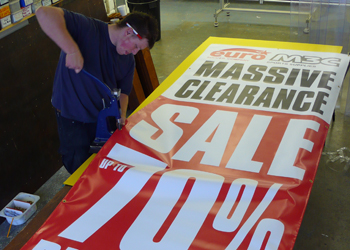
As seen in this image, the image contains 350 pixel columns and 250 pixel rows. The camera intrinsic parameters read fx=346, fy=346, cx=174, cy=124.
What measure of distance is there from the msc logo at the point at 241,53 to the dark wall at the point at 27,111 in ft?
3.95

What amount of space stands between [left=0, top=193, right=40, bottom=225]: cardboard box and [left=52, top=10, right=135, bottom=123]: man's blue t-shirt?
2.86ft

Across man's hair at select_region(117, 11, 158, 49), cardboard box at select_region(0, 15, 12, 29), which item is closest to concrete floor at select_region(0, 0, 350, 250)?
cardboard box at select_region(0, 15, 12, 29)

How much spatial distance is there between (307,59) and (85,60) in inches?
63.3

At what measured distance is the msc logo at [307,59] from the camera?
95.3 inches

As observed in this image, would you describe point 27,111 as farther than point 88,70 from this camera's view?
Yes

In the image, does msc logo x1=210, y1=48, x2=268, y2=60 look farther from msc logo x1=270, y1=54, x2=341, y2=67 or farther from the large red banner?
the large red banner

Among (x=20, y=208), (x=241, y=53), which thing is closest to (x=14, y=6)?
(x=20, y=208)

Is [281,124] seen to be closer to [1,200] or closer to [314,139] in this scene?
[314,139]

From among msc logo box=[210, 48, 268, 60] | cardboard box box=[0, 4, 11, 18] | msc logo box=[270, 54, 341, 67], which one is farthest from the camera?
msc logo box=[210, 48, 268, 60]

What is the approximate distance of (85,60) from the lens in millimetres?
1747

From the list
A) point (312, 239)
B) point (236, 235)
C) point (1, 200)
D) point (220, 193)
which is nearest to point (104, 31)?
point (220, 193)

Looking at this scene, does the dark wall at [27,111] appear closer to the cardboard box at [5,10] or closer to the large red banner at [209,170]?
the cardboard box at [5,10]

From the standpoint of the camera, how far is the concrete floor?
2.13m

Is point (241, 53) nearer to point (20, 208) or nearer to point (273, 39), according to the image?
point (20, 208)
